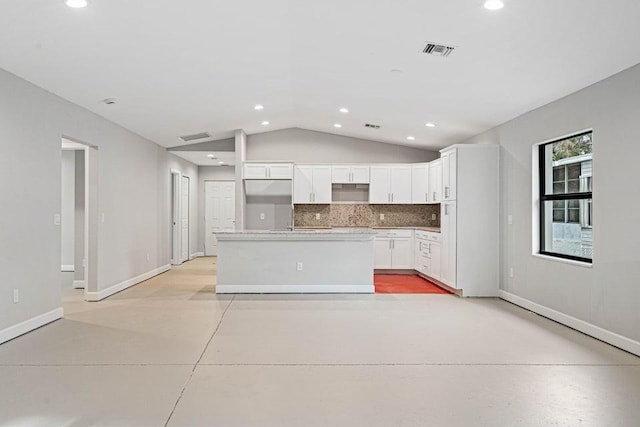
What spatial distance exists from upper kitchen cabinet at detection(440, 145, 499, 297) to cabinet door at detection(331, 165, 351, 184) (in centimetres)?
294

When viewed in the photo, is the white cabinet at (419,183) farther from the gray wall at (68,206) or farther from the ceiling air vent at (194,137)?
the gray wall at (68,206)

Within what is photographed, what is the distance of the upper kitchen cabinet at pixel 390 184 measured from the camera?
29.4 ft

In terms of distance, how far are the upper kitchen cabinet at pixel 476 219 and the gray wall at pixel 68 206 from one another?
700 centimetres

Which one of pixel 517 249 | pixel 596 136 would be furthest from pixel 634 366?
pixel 517 249

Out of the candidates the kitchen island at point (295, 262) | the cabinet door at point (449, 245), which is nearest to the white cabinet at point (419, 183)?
the cabinet door at point (449, 245)

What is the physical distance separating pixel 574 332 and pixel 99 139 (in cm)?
628

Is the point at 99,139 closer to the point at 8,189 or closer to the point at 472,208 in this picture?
the point at 8,189

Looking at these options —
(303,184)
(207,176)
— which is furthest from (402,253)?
(207,176)

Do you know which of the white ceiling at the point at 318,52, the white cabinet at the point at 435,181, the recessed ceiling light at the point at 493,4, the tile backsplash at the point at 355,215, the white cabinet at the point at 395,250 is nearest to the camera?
the recessed ceiling light at the point at 493,4

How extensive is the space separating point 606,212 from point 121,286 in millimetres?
6473

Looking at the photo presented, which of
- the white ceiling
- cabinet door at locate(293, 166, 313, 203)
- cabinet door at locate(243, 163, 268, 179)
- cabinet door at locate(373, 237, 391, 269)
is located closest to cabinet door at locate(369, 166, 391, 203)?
cabinet door at locate(373, 237, 391, 269)

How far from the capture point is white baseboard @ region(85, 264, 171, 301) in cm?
606

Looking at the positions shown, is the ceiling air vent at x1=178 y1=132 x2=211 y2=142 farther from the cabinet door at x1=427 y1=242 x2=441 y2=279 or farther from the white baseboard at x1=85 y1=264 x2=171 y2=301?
the cabinet door at x1=427 y1=242 x2=441 y2=279

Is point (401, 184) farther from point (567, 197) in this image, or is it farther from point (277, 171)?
point (567, 197)
